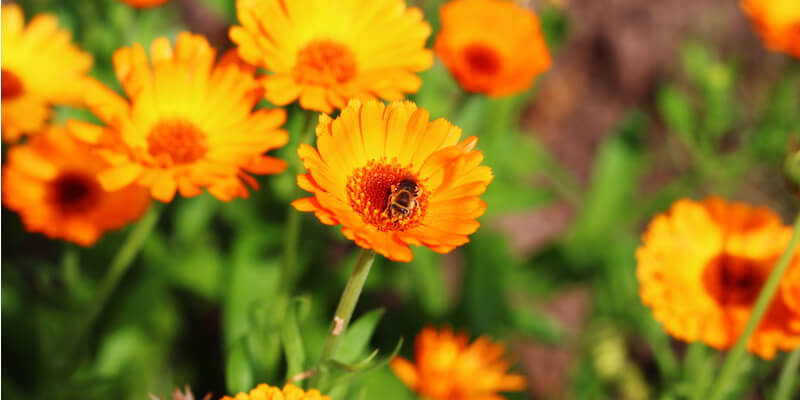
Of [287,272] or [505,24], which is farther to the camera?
[505,24]

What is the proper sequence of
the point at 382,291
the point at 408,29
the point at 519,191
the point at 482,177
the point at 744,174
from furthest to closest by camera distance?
the point at 744,174 → the point at 382,291 → the point at 519,191 → the point at 408,29 → the point at 482,177

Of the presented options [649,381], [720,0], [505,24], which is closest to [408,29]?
[505,24]

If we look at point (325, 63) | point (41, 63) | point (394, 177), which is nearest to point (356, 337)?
point (394, 177)

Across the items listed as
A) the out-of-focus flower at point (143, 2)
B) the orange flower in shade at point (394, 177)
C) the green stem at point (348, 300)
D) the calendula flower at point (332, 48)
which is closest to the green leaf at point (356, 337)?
the green stem at point (348, 300)

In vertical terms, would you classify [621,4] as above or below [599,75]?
above

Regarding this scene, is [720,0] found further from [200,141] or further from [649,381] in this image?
[200,141]

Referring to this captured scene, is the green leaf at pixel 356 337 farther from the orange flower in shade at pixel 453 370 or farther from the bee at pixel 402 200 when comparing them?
the orange flower in shade at pixel 453 370

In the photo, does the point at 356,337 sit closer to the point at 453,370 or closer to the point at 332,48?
the point at 332,48
